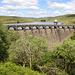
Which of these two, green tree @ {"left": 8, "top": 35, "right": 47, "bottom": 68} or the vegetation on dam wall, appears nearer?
the vegetation on dam wall

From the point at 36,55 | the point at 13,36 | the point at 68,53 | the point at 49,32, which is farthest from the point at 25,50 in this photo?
the point at 49,32

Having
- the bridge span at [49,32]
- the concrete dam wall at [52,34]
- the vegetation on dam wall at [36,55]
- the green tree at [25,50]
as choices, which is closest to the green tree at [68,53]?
the vegetation on dam wall at [36,55]

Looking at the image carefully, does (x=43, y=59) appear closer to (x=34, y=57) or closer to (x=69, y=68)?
(x=34, y=57)

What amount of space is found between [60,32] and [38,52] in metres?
43.0

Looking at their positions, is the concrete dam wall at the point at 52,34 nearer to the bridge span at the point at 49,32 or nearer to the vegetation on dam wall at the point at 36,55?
the bridge span at the point at 49,32

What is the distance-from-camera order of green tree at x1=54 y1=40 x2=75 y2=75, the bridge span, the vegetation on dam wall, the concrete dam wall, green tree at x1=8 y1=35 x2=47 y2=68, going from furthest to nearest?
1. the concrete dam wall
2. the bridge span
3. green tree at x1=8 y1=35 x2=47 y2=68
4. green tree at x1=54 y1=40 x2=75 y2=75
5. the vegetation on dam wall

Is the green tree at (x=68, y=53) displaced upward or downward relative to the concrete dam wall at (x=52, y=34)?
downward

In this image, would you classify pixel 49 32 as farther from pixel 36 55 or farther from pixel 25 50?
pixel 25 50

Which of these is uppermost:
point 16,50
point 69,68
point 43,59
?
point 16,50

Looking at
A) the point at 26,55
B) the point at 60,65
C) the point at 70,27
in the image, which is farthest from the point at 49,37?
the point at 26,55

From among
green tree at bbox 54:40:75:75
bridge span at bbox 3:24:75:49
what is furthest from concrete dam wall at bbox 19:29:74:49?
green tree at bbox 54:40:75:75

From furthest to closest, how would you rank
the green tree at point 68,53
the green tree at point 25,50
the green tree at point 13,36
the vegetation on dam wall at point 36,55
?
the green tree at point 13,36
the green tree at point 25,50
the green tree at point 68,53
the vegetation on dam wall at point 36,55

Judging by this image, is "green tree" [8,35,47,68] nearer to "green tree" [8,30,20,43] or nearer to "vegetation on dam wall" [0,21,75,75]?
"vegetation on dam wall" [0,21,75,75]

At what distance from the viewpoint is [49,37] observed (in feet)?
196
